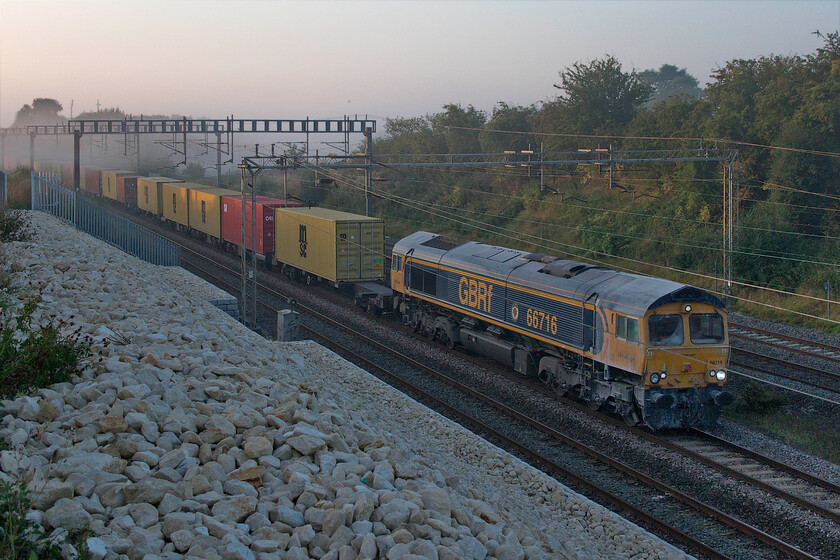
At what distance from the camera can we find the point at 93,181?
70438 mm

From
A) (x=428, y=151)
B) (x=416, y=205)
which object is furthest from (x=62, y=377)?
(x=428, y=151)

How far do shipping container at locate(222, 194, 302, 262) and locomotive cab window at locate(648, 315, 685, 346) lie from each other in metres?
23.1

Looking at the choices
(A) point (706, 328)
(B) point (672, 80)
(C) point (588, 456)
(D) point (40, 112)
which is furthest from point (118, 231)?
(D) point (40, 112)

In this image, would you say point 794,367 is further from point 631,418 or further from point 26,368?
point 26,368

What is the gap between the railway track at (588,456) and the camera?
11328mm

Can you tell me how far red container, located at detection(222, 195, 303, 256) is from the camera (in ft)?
116

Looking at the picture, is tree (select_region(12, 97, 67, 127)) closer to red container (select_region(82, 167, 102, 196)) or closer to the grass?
red container (select_region(82, 167, 102, 196))

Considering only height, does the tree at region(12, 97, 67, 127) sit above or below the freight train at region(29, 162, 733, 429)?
above

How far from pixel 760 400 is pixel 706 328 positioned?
3.17 meters

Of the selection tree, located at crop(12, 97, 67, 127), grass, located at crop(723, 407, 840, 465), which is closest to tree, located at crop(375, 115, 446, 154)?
grass, located at crop(723, 407, 840, 465)

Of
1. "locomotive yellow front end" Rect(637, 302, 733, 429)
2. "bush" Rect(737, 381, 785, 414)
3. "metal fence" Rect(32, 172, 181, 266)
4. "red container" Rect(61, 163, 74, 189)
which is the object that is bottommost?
"bush" Rect(737, 381, 785, 414)

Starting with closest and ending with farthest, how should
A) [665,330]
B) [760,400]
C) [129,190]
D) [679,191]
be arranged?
[665,330], [760,400], [679,191], [129,190]

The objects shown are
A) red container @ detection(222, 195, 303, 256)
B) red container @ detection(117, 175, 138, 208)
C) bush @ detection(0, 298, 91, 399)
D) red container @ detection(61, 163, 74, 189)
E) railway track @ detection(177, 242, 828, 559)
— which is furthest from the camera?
red container @ detection(61, 163, 74, 189)

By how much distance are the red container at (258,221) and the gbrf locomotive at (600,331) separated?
15.4 metres
